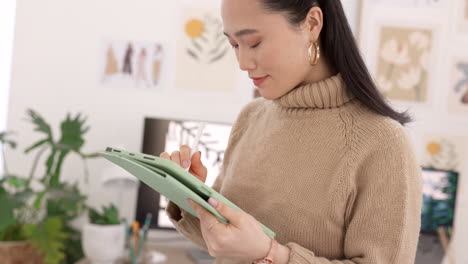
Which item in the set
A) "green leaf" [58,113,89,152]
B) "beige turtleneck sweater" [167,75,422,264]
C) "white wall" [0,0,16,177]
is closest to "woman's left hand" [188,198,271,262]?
"beige turtleneck sweater" [167,75,422,264]

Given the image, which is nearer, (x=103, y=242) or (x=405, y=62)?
(x=103, y=242)

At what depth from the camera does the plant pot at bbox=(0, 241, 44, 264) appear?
218 cm

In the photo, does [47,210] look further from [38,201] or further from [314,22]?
[314,22]

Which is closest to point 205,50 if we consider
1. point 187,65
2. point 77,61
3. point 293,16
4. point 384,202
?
point 187,65

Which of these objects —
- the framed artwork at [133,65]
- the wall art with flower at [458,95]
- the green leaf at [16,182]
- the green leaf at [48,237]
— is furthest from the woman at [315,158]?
the wall art with flower at [458,95]

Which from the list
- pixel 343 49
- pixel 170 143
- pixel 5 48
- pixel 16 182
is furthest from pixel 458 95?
pixel 5 48

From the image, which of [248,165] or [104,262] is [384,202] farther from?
[104,262]

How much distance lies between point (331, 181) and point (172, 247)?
5.34 ft

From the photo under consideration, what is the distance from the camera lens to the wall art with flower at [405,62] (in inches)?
98.0

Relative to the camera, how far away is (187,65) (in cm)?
260

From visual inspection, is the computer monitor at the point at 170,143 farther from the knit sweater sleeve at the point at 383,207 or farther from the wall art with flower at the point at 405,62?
the knit sweater sleeve at the point at 383,207

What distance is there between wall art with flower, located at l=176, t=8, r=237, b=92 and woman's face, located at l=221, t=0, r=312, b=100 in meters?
1.56

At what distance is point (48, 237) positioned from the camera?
7.09 feet

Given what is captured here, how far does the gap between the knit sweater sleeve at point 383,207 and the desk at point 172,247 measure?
1.39 metres
